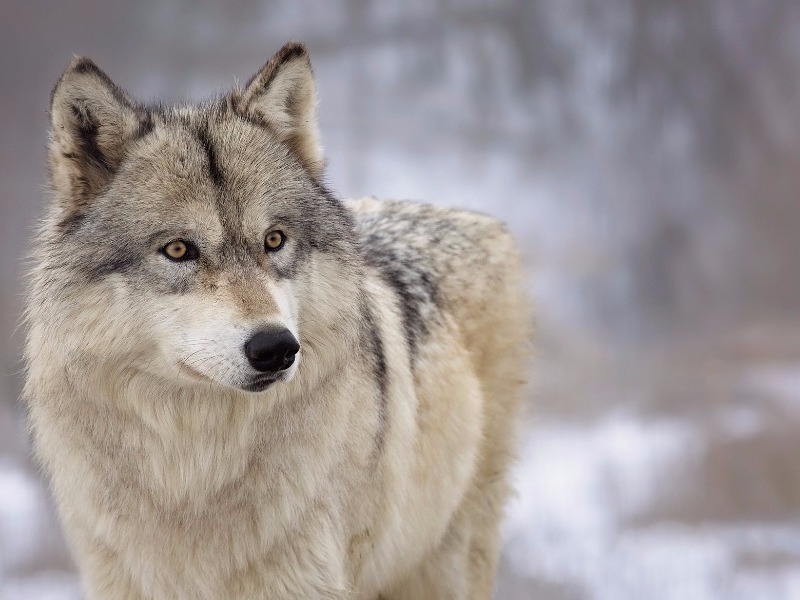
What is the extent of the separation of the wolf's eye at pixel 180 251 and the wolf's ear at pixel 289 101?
1.55 ft

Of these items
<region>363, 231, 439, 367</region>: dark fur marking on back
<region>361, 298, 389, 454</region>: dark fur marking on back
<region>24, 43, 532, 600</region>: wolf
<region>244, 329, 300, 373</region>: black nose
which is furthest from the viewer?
<region>363, 231, 439, 367</region>: dark fur marking on back

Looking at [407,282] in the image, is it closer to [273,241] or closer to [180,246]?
[273,241]

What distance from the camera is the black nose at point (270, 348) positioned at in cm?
232

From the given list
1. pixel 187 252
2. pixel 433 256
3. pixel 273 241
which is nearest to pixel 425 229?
pixel 433 256

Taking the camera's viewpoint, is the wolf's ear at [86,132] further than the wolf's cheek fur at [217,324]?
Yes

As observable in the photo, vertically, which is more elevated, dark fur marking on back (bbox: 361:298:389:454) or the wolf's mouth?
the wolf's mouth

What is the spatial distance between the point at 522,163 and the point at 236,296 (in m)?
4.31

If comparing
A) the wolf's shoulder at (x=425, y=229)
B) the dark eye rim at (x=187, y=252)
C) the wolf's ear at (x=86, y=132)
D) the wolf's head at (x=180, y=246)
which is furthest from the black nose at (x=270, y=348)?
the wolf's shoulder at (x=425, y=229)

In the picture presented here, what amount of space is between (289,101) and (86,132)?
57cm

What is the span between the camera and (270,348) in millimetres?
2324

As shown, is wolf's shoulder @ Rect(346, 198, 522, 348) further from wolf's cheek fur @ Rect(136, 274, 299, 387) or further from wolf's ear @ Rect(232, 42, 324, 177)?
wolf's cheek fur @ Rect(136, 274, 299, 387)

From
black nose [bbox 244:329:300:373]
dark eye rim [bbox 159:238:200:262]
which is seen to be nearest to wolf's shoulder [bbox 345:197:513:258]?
dark eye rim [bbox 159:238:200:262]

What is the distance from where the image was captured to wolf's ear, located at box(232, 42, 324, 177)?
277 cm

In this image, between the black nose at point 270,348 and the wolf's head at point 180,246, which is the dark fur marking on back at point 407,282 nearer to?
the wolf's head at point 180,246
